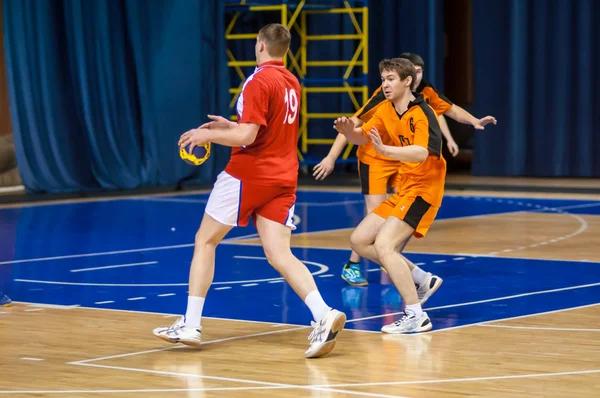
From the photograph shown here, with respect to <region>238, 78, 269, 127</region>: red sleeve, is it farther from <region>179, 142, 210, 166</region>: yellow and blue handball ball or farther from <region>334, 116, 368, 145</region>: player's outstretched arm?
<region>334, 116, 368, 145</region>: player's outstretched arm

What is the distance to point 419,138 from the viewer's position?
6.14 m

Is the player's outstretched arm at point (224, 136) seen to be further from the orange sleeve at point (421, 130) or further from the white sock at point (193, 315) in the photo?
the orange sleeve at point (421, 130)

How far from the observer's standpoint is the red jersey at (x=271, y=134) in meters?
5.43

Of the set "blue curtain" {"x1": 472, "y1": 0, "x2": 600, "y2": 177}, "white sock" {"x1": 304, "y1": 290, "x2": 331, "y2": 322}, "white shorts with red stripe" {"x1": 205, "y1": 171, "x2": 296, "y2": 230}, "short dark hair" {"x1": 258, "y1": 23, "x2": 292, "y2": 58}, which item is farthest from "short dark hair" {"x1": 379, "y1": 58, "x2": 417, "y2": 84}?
"blue curtain" {"x1": 472, "y1": 0, "x2": 600, "y2": 177}

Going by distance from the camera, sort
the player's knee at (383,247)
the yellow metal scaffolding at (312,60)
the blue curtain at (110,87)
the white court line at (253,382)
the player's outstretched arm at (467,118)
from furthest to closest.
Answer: the yellow metal scaffolding at (312,60) → the blue curtain at (110,87) → the player's outstretched arm at (467,118) → the player's knee at (383,247) → the white court line at (253,382)

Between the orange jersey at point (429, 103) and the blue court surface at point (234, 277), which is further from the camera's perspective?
the orange jersey at point (429, 103)

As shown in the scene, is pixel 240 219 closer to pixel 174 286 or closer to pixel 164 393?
pixel 164 393

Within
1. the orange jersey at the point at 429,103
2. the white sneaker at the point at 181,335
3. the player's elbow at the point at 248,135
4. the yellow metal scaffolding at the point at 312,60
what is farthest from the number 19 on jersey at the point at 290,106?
the yellow metal scaffolding at the point at 312,60

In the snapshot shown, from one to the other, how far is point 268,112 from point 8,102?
9567 mm

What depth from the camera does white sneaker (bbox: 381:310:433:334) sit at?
590cm

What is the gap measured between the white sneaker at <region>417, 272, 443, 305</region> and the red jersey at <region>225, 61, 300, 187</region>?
1.51 m

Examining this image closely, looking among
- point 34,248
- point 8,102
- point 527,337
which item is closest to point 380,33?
point 8,102

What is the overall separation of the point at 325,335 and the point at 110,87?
35.3ft

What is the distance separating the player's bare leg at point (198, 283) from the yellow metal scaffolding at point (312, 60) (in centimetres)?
1143
